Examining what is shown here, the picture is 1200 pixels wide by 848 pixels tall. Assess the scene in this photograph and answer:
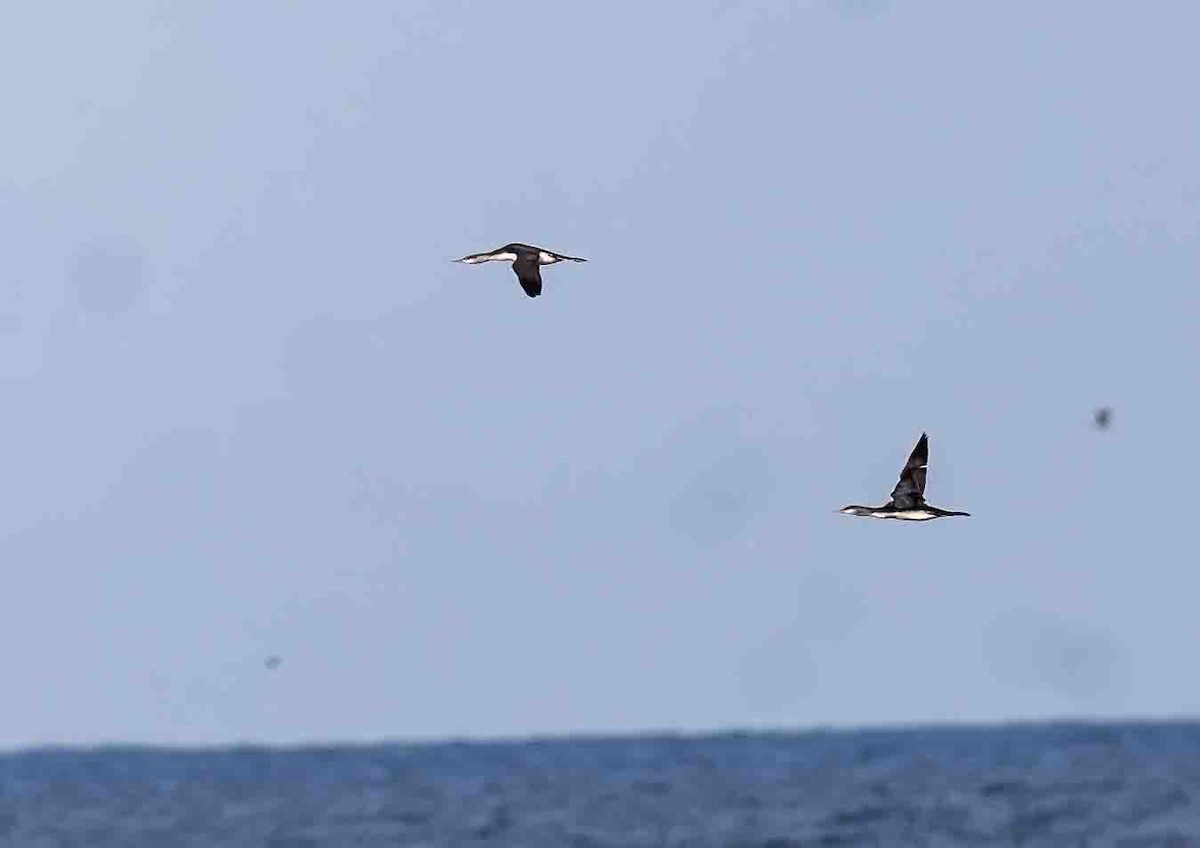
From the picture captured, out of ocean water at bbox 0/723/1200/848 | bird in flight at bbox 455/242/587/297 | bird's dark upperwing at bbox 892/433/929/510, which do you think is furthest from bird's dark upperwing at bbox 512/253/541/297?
ocean water at bbox 0/723/1200/848

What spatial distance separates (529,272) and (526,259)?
2.83 ft

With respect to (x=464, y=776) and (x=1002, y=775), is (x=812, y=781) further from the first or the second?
(x=464, y=776)

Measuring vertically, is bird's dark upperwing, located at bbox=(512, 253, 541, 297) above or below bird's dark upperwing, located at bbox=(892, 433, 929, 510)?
above

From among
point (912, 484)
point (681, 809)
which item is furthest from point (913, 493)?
point (681, 809)

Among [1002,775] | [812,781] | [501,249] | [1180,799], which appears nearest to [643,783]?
[812,781]

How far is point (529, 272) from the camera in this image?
184 ft

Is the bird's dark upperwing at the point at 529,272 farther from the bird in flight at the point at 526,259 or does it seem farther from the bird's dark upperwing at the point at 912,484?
the bird's dark upperwing at the point at 912,484

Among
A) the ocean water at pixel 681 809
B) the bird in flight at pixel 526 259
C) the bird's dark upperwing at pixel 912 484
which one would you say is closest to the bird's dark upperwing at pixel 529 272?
the bird in flight at pixel 526 259

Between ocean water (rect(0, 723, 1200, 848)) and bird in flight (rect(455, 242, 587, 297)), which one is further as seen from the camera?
ocean water (rect(0, 723, 1200, 848))

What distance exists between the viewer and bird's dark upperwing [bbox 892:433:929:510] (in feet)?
181

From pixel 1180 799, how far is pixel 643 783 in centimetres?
4697

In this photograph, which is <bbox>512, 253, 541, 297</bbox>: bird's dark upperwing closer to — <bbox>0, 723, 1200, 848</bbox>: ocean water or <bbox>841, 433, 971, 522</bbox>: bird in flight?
<bbox>841, 433, 971, 522</bbox>: bird in flight

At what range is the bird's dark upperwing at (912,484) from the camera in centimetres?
5531

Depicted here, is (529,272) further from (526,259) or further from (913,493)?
(913,493)
